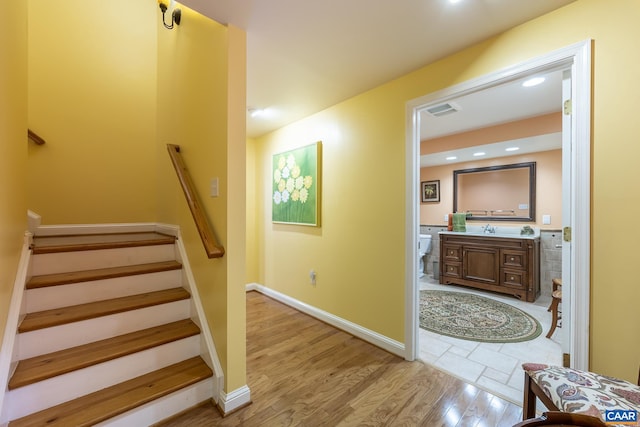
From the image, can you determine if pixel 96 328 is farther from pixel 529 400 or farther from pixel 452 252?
pixel 452 252

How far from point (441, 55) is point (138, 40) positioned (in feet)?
9.91

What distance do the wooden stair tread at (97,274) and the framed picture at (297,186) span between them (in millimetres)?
1443

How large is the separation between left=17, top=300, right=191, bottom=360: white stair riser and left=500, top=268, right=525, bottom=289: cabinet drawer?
3990 mm

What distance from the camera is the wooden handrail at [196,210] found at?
1.61m

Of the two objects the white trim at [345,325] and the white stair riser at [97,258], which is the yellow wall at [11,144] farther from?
the white trim at [345,325]

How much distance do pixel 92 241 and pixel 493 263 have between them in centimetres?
485

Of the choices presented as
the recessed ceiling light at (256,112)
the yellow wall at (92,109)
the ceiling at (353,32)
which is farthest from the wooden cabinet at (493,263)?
the yellow wall at (92,109)

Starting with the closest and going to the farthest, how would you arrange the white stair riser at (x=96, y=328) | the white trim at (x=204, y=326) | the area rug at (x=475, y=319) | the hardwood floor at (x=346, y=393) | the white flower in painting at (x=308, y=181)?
the white stair riser at (x=96, y=328), the hardwood floor at (x=346, y=393), the white trim at (x=204, y=326), the area rug at (x=475, y=319), the white flower in painting at (x=308, y=181)

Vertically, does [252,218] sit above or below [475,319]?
above

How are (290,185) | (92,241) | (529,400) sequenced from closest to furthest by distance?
(529,400), (92,241), (290,185)

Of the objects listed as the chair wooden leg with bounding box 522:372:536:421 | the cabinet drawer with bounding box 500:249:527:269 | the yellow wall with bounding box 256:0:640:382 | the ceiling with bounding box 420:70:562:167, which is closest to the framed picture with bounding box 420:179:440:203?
the ceiling with bounding box 420:70:562:167

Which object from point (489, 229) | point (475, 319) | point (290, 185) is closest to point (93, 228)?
point (290, 185)

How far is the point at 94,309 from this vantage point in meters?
1.64

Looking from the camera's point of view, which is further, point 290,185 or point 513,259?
point 513,259
